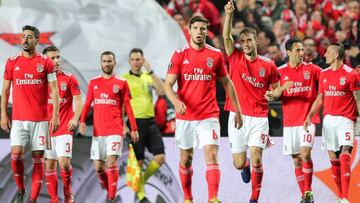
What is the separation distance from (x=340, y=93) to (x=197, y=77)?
8.02 feet

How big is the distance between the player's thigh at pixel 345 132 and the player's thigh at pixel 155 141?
8.52ft

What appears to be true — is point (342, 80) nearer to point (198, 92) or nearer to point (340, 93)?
point (340, 93)

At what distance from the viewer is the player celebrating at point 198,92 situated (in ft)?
34.2

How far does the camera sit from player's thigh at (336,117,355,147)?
11953 mm

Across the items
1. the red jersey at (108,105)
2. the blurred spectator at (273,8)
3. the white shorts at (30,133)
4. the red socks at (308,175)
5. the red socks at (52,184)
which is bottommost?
the red socks at (52,184)

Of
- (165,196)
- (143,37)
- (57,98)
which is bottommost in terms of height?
(165,196)

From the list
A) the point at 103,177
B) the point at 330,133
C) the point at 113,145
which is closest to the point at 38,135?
the point at 113,145

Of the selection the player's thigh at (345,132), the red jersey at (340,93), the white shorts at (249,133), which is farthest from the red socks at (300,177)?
the white shorts at (249,133)

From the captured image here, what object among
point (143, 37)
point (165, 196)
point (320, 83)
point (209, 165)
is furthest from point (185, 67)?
point (143, 37)

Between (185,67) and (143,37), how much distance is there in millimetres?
5768

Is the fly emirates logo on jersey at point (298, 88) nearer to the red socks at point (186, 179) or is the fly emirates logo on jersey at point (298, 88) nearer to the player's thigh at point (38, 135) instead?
the red socks at point (186, 179)

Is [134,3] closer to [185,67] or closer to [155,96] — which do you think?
[155,96]

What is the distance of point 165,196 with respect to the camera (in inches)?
528

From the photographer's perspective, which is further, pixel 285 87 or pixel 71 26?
pixel 71 26
